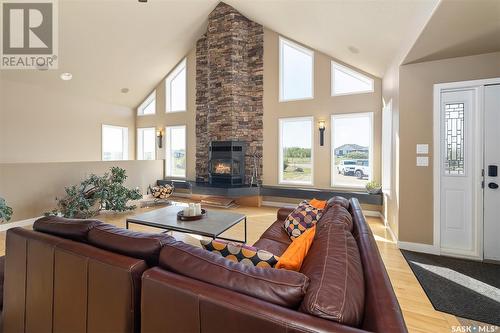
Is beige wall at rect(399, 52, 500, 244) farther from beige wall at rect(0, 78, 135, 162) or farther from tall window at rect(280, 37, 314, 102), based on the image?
beige wall at rect(0, 78, 135, 162)

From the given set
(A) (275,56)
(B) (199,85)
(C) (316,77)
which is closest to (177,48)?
(B) (199,85)

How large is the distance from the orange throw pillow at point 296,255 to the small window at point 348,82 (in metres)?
4.63

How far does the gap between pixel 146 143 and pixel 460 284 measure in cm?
821

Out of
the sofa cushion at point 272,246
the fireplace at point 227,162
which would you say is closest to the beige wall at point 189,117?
the fireplace at point 227,162

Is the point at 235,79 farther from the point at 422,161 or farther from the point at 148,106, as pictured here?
the point at 422,161

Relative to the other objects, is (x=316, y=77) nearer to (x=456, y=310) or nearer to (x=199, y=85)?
(x=199, y=85)

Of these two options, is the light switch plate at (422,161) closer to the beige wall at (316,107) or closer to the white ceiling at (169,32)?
the white ceiling at (169,32)

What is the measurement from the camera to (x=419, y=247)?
3227 millimetres

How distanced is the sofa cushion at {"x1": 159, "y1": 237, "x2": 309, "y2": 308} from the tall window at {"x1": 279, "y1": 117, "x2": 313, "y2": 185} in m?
4.83

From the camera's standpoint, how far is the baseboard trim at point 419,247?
3.16 metres

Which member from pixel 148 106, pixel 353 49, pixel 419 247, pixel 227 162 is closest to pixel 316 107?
pixel 353 49

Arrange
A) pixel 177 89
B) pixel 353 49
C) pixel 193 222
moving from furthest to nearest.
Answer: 1. pixel 177 89
2. pixel 353 49
3. pixel 193 222

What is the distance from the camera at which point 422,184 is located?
3217 mm

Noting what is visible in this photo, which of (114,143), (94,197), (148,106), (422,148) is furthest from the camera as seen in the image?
(148,106)
